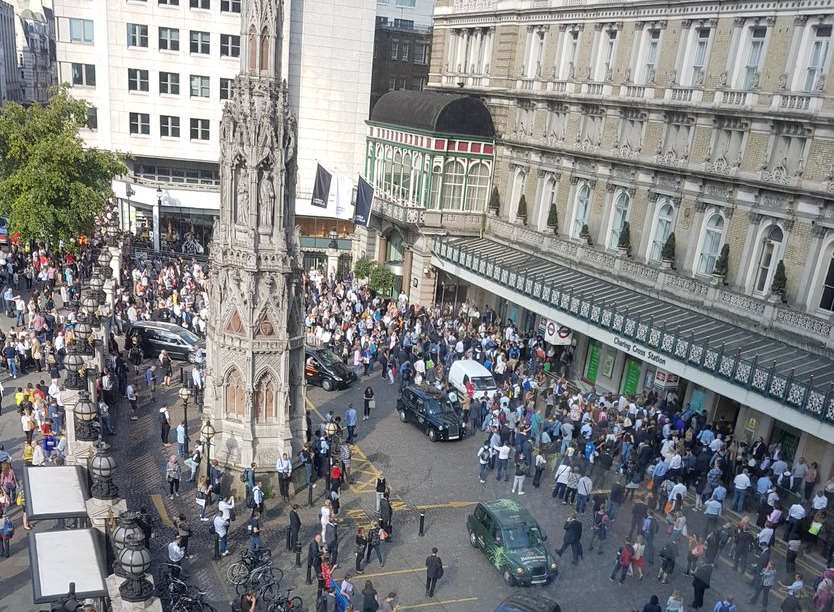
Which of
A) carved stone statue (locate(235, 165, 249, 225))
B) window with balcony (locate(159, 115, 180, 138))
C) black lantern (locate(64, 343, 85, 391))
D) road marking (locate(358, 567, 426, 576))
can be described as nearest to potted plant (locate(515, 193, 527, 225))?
carved stone statue (locate(235, 165, 249, 225))

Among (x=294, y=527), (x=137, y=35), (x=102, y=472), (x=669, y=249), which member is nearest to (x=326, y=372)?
(x=294, y=527)

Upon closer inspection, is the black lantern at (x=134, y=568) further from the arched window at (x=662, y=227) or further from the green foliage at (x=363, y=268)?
the green foliage at (x=363, y=268)

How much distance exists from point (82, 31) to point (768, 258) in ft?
151

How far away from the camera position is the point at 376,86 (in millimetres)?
64625

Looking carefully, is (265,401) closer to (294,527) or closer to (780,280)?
(294,527)

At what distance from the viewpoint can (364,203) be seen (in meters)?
38.5

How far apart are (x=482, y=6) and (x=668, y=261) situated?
69.4ft

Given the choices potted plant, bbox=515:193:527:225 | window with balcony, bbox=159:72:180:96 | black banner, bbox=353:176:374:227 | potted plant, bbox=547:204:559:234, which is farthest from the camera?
window with balcony, bbox=159:72:180:96

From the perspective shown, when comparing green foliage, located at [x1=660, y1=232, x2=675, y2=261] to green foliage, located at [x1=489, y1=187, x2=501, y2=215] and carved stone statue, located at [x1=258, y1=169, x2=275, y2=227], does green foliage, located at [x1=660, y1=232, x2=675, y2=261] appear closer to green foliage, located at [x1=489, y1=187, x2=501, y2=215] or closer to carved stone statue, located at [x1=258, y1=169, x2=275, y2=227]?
green foliage, located at [x1=489, y1=187, x2=501, y2=215]

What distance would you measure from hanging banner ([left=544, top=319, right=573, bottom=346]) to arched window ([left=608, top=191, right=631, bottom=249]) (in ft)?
15.9

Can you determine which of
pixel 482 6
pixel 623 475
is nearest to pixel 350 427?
pixel 623 475

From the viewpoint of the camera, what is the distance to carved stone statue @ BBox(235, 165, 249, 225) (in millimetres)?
21812

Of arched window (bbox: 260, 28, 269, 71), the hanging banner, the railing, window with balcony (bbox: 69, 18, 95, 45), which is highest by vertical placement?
window with balcony (bbox: 69, 18, 95, 45)

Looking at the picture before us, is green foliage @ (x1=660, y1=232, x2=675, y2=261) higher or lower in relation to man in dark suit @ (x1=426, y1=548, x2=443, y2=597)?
higher
